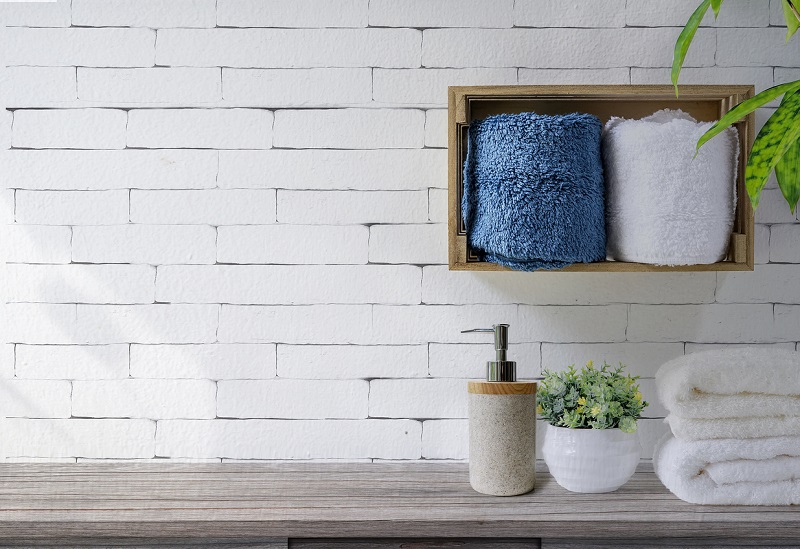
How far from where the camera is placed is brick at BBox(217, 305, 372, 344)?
1.18m

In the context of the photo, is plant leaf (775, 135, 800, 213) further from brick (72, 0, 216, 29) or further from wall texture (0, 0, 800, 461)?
brick (72, 0, 216, 29)

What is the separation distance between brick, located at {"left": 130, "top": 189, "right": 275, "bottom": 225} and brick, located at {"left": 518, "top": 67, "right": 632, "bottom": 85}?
1.62 feet

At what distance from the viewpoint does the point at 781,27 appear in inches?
46.1

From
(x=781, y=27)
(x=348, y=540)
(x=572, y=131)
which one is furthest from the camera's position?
(x=781, y=27)

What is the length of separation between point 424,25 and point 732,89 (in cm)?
52

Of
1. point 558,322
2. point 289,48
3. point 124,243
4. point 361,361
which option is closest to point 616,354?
point 558,322

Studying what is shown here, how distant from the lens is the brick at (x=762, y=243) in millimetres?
1168

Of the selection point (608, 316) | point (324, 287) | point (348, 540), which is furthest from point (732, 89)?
point (348, 540)

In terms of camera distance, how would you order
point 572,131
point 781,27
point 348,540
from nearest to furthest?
point 348,540 → point 572,131 → point 781,27

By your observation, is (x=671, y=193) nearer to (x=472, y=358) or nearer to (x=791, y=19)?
(x=791, y=19)

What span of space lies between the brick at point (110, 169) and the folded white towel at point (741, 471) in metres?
0.89

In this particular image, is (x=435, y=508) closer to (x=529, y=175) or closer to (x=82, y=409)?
(x=529, y=175)

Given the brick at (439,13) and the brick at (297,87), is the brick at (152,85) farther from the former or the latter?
the brick at (439,13)

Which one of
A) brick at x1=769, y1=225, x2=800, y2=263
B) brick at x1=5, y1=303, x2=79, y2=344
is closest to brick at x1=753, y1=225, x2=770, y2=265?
brick at x1=769, y1=225, x2=800, y2=263
